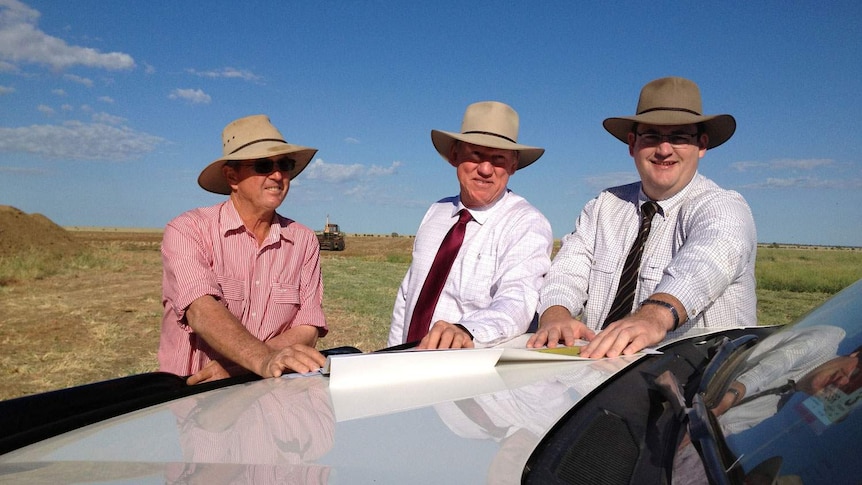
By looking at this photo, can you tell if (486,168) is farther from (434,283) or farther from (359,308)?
(359,308)

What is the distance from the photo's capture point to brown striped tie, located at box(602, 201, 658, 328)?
11.0ft

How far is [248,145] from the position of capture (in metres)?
3.55

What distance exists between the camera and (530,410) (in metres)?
1.32

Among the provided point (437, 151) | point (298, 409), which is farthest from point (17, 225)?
point (298, 409)

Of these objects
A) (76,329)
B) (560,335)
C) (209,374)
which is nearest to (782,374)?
(560,335)

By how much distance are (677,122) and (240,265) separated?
230 centimetres

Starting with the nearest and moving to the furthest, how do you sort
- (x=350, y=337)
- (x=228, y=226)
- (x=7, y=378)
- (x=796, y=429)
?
(x=796, y=429)
(x=228, y=226)
(x=7, y=378)
(x=350, y=337)

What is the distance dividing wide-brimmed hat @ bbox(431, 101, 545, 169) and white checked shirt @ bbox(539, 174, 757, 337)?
1.92 ft

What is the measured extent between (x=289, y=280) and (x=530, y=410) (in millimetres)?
2427

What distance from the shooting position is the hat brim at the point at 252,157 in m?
3.44

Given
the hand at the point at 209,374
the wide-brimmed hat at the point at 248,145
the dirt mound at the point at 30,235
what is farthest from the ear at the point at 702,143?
the dirt mound at the point at 30,235

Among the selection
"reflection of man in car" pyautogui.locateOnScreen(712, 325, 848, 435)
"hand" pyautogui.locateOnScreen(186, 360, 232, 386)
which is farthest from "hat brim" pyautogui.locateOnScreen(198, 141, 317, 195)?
"reflection of man in car" pyautogui.locateOnScreen(712, 325, 848, 435)

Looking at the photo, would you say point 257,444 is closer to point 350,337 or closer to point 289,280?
point 289,280

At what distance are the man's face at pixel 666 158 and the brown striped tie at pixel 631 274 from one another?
0.10 meters
